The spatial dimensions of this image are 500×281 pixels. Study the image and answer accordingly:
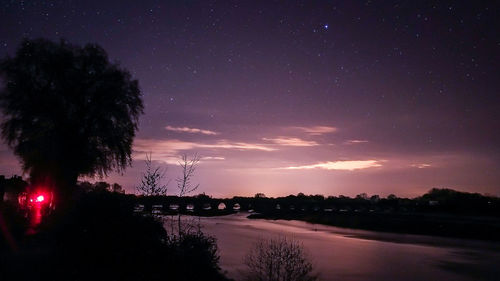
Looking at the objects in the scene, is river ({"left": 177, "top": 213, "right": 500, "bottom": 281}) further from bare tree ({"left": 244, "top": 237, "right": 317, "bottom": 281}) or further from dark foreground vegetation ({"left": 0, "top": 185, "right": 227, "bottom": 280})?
dark foreground vegetation ({"left": 0, "top": 185, "right": 227, "bottom": 280})

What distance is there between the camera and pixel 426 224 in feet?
234

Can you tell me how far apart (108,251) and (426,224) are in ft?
218

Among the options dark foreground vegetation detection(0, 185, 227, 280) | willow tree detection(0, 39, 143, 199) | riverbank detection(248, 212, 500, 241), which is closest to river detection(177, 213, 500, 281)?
riverbank detection(248, 212, 500, 241)

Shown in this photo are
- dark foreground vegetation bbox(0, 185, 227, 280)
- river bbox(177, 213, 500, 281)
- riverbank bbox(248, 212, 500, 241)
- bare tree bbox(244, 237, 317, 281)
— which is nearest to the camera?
dark foreground vegetation bbox(0, 185, 227, 280)

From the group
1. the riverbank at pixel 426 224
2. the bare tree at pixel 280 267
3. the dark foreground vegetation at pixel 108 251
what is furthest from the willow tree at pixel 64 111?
the riverbank at pixel 426 224

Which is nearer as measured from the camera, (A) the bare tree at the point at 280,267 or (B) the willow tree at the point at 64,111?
(A) the bare tree at the point at 280,267

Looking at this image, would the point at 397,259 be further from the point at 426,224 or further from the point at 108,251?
the point at 108,251

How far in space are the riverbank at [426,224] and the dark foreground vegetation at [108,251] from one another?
2163 inches

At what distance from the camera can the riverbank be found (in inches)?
2455

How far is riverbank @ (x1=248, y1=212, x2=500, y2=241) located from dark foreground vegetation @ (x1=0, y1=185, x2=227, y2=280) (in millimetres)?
54938

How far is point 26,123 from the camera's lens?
112ft

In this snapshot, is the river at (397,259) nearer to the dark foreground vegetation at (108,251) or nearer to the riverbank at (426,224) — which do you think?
the riverbank at (426,224)

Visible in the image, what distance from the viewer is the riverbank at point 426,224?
62.4 metres

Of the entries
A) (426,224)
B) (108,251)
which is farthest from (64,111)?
(426,224)
